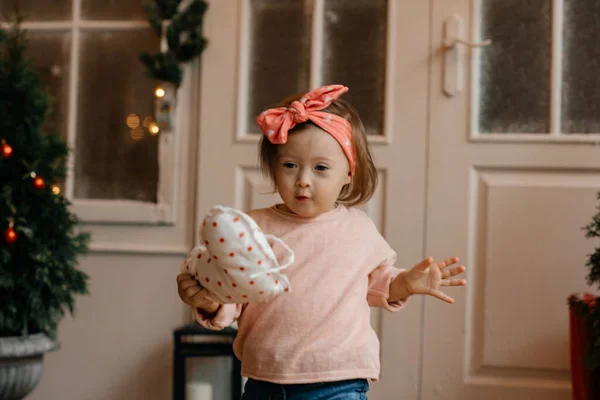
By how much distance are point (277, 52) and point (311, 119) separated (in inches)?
46.2

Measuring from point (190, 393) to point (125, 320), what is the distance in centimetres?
43

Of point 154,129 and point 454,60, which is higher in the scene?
point 454,60

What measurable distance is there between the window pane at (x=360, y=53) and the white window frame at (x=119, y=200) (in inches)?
21.4

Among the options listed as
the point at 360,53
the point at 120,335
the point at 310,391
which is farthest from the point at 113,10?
the point at 310,391

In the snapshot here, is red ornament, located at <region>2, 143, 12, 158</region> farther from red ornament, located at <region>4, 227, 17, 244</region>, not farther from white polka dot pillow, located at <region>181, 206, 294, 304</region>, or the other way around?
white polka dot pillow, located at <region>181, 206, 294, 304</region>

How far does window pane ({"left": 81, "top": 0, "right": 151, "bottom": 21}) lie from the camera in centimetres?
247

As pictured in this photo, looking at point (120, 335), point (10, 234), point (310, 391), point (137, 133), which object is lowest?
point (120, 335)

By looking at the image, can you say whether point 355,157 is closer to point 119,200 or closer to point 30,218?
point 30,218

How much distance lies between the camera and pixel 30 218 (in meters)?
2.08

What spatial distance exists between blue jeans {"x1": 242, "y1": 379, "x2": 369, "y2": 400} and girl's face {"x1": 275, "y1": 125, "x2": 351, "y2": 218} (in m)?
0.30

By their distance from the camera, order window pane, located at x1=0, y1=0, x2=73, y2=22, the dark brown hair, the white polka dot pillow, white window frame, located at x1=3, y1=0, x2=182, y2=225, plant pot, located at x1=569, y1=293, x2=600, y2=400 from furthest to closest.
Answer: window pane, located at x1=0, y1=0, x2=73, y2=22
white window frame, located at x1=3, y1=0, x2=182, y2=225
plant pot, located at x1=569, y1=293, x2=600, y2=400
the dark brown hair
the white polka dot pillow

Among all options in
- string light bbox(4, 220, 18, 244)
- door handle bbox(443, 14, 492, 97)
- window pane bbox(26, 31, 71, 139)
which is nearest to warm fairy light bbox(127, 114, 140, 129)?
window pane bbox(26, 31, 71, 139)

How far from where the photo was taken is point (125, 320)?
2.42 meters

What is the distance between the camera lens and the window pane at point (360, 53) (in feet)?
7.55
